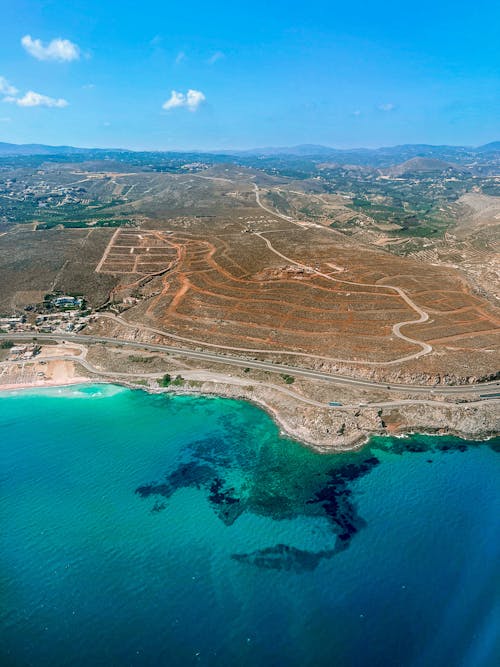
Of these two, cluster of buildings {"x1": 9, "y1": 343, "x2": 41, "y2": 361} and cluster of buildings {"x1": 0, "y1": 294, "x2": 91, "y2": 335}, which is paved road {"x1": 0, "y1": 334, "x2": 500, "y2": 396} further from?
cluster of buildings {"x1": 9, "y1": 343, "x2": 41, "y2": 361}

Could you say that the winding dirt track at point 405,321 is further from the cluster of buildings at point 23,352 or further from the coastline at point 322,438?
the cluster of buildings at point 23,352

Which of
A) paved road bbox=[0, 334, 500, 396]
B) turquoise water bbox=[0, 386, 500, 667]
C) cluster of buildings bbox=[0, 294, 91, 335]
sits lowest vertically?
turquoise water bbox=[0, 386, 500, 667]

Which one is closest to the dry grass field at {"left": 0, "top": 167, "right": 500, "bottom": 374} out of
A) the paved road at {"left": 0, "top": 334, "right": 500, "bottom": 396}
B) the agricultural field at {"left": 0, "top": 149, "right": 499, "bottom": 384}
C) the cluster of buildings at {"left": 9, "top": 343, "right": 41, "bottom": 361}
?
the agricultural field at {"left": 0, "top": 149, "right": 499, "bottom": 384}

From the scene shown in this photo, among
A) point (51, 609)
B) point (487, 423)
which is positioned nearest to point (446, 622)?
point (487, 423)

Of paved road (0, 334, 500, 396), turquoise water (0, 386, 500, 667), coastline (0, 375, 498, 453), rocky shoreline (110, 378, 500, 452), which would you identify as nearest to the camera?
turquoise water (0, 386, 500, 667)

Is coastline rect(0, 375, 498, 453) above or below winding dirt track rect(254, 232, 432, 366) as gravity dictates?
below

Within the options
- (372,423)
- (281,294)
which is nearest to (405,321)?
(281,294)

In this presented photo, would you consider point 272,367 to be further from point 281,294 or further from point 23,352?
point 23,352

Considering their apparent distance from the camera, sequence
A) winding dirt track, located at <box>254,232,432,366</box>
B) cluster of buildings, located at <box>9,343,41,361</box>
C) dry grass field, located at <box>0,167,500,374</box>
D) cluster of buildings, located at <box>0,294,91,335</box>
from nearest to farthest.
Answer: winding dirt track, located at <box>254,232,432,366</box>
dry grass field, located at <box>0,167,500,374</box>
cluster of buildings, located at <box>9,343,41,361</box>
cluster of buildings, located at <box>0,294,91,335</box>
